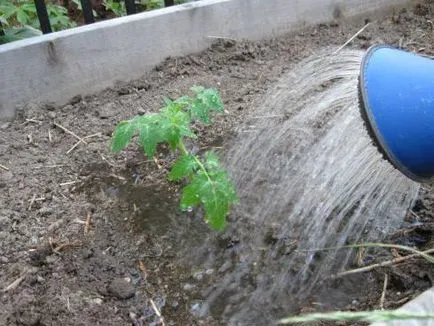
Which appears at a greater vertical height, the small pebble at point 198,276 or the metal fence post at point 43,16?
the metal fence post at point 43,16

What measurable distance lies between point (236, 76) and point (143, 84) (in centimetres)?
47

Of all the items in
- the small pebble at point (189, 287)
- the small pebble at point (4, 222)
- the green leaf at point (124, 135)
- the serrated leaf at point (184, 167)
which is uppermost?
the green leaf at point (124, 135)

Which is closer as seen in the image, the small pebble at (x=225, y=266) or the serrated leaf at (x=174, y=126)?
the serrated leaf at (x=174, y=126)

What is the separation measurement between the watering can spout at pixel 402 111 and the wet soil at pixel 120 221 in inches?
15.8

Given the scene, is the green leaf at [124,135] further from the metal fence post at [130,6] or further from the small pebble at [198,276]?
the metal fence post at [130,6]

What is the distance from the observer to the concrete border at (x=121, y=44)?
289 centimetres

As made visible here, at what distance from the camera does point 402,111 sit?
186cm

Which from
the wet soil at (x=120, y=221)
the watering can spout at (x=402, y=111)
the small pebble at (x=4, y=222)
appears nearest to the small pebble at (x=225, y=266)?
the wet soil at (x=120, y=221)

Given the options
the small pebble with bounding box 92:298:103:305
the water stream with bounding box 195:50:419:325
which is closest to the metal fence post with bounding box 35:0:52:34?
the water stream with bounding box 195:50:419:325

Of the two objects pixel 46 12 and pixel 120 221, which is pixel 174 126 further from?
pixel 46 12

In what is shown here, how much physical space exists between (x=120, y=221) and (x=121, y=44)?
3.47 feet

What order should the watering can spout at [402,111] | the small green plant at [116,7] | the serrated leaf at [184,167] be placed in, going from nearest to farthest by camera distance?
the watering can spout at [402,111] < the serrated leaf at [184,167] < the small green plant at [116,7]

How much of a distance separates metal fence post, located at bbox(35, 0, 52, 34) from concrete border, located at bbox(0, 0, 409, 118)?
0.50ft

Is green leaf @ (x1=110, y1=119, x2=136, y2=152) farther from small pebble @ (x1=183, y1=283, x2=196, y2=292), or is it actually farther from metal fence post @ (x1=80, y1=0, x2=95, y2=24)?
metal fence post @ (x1=80, y1=0, x2=95, y2=24)
